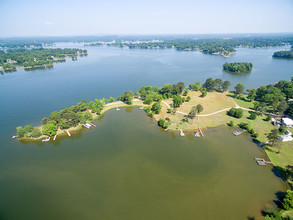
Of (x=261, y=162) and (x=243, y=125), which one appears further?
(x=243, y=125)

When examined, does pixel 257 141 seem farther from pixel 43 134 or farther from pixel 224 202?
pixel 43 134

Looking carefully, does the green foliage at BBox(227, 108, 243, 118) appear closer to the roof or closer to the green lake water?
the green lake water

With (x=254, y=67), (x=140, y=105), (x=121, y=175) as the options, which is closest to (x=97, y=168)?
(x=121, y=175)

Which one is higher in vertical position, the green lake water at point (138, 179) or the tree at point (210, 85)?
the tree at point (210, 85)

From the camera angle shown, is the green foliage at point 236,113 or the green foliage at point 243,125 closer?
the green foliage at point 243,125

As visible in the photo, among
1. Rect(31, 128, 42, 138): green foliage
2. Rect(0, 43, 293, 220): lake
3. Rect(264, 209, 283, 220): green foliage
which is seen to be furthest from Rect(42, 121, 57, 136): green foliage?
Rect(264, 209, 283, 220): green foliage

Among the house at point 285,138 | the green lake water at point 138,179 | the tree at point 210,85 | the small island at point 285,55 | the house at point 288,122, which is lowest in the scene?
→ the green lake water at point 138,179

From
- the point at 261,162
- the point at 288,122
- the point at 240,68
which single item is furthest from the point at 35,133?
the point at 240,68

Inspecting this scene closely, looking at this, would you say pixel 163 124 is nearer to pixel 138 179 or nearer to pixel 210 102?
pixel 138 179

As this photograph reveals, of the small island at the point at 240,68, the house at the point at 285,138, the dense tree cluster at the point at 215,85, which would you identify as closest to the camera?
the house at the point at 285,138

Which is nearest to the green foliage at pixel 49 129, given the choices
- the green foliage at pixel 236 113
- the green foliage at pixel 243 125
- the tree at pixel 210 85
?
the green foliage at pixel 243 125

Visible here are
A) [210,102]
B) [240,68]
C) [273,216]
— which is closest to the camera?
[273,216]

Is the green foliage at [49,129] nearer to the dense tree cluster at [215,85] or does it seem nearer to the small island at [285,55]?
the dense tree cluster at [215,85]
